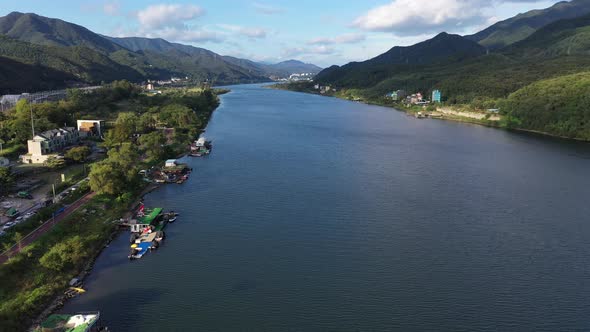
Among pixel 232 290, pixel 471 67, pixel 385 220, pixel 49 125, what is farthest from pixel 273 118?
pixel 471 67

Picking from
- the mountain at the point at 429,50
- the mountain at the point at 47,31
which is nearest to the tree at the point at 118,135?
the mountain at the point at 429,50

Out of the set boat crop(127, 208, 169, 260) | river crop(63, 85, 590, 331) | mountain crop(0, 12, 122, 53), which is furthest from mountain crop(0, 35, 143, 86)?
boat crop(127, 208, 169, 260)

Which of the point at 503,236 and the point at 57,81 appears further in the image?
the point at 57,81

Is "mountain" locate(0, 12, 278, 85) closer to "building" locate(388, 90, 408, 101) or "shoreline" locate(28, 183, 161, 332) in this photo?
"building" locate(388, 90, 408, 101)

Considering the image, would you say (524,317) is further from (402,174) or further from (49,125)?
(49,125)

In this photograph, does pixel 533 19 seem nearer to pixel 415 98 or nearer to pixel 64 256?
pixel 415 98
